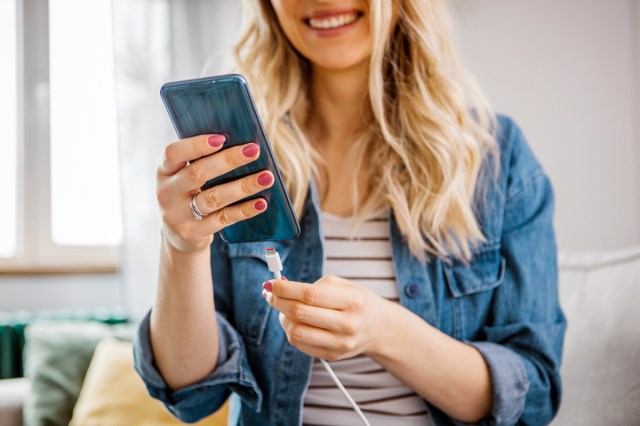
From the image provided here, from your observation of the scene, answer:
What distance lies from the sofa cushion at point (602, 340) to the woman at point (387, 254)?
0.08m

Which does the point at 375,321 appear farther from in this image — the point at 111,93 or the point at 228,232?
the point at 111,93

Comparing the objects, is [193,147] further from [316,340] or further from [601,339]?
[601,339]

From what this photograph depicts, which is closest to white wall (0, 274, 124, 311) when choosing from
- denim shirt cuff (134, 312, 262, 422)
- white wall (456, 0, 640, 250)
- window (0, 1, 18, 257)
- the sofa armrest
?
window (0, 1, 18, 257)

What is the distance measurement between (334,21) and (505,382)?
536mm

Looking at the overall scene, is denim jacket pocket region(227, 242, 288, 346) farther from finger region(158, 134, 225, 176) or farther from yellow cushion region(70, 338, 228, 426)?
yellow cushion region(70, 338, 228, 426)

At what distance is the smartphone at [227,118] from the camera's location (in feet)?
2.12

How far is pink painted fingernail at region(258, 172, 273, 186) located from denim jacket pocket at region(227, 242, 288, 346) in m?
0.30

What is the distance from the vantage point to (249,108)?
2.14 feet

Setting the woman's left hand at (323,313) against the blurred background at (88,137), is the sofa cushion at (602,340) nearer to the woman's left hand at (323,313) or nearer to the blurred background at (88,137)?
the woman's left hand at (323,313)

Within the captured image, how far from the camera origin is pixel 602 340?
39.6 inches

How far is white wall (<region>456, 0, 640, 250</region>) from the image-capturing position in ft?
5.29

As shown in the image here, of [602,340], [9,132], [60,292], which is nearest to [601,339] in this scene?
[602,340]

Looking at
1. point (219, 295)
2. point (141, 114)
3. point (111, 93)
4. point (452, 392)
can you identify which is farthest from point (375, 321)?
point (111, 93)

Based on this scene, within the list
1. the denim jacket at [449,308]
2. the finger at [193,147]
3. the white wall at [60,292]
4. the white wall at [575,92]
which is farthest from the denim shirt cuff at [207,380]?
the white wall at [60,292]
